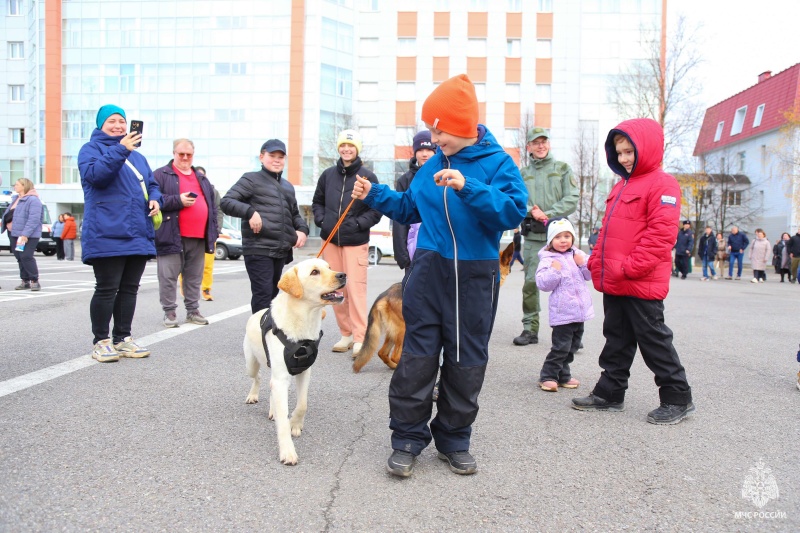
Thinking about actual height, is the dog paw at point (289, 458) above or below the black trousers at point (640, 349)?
below

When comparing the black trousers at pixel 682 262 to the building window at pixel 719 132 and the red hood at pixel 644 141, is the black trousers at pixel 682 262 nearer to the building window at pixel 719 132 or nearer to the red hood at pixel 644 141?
the red hood at pixel 644 141

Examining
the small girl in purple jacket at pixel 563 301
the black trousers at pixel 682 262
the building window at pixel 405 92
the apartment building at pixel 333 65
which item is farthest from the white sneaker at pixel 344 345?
the building window at pixel 405 92

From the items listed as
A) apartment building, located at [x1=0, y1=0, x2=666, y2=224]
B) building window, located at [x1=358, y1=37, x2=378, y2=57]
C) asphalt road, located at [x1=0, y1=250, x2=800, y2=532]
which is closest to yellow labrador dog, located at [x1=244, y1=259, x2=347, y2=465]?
asphalt road, located at [x1=0, y1=250, x2=800, y2=532]

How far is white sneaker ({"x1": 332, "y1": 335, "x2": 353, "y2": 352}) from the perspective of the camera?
6.46 m

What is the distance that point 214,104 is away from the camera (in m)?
50.4

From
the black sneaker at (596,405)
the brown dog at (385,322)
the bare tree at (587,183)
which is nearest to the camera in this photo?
the black sneaker at (596,405)

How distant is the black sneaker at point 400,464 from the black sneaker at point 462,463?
22cm

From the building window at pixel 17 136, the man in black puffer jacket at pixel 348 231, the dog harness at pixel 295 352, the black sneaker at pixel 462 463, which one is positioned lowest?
the black sneaker at pixel 462 463

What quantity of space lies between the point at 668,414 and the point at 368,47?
167ft

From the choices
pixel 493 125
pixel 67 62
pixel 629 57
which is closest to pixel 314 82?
pixel 493 125

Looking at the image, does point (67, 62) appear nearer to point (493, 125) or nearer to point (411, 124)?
point (411, 124)

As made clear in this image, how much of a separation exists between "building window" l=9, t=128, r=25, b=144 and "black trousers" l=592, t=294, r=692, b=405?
64826mm

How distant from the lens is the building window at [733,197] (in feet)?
140

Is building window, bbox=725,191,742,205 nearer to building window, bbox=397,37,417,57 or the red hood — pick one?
building window, bbox=397,37,417,57
